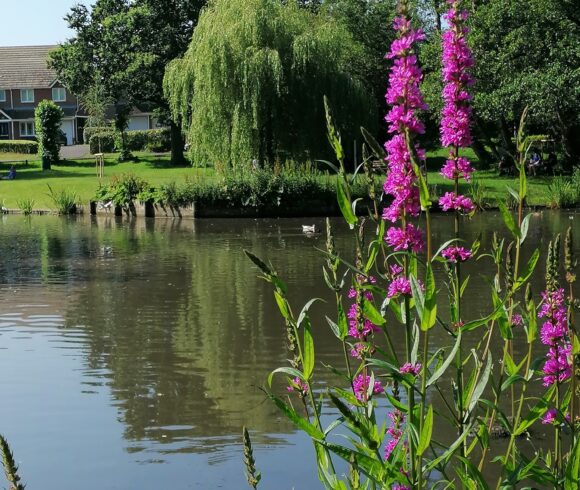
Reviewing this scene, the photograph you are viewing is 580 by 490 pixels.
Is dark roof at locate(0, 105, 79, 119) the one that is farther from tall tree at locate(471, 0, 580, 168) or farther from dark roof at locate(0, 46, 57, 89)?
tall tree at locate(471, 0, 580, 168)

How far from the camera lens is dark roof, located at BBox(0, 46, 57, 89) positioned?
79.4m

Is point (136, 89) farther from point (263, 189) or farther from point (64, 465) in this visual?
point (64, 465)

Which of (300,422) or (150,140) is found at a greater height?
(150,140)

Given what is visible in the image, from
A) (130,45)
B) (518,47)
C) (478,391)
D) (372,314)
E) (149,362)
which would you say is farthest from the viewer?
(130,45)

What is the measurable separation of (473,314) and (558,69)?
2235cm

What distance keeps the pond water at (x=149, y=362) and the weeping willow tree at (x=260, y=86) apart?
35.2ft

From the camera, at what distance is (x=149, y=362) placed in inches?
404

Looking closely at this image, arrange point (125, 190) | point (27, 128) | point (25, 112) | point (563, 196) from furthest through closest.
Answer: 1. point (27, 128)
2. point (25, 112)
3. point (125, 190)
4. point (563, 196)

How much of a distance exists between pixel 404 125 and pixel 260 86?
2871 cm

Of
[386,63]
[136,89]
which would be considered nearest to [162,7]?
[136,89]

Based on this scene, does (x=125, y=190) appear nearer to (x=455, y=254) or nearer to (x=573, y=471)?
(x=455, y=254)

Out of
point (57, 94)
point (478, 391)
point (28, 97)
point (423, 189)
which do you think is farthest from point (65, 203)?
point (28, 97)

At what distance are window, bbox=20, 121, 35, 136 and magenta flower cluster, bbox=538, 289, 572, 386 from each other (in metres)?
78.9

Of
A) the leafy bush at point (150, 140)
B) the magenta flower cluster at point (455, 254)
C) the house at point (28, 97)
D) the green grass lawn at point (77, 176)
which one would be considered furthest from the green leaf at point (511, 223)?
the house at point (28, 97)
